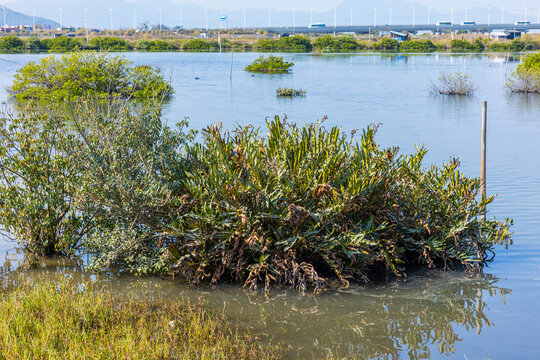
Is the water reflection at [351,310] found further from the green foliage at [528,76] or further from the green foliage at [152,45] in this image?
the green foliage at [152,45]

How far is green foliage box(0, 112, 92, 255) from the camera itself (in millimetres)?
7828

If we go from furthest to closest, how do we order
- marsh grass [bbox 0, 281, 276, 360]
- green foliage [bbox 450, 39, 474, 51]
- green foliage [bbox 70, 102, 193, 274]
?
green foliage [bbox 450, 39, 474, 51], green foliage [bbox 70, 102, 193, 274], marsh grass [bbox 0, 281, 276, 360]

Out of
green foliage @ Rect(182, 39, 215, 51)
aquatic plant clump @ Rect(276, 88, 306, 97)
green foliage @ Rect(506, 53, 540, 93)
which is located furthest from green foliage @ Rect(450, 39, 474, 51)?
aquatic plant clump @ Rect(276, 88, 306, 97)

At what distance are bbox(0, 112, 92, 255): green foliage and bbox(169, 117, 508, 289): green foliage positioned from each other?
160 cm

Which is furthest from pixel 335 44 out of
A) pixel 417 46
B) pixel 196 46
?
pixel 196 46

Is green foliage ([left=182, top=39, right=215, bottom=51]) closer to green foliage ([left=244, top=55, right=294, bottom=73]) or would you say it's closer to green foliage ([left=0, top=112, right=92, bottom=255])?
green foliage ([left=244, top=55, right=294, bottom=73])

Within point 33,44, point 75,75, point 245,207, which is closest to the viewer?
point 245,207

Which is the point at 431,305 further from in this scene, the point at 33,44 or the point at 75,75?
the point at 33,44

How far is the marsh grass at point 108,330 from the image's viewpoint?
5.26 m

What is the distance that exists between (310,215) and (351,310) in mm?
1180

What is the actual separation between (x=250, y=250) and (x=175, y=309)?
1157 mm

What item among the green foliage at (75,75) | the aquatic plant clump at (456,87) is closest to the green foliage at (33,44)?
the green foliage at (75,75)

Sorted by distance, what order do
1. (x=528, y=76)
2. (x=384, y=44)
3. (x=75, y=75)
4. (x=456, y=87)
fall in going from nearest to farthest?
(x=75, y=75)
(x=456, y=87)
(x=528, y=76)
(x=384, y=44)

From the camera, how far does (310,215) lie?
22.8 ft
